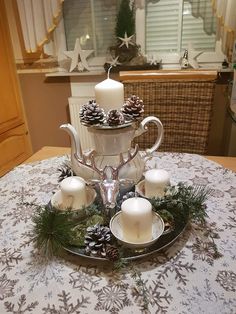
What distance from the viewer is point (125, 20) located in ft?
5.88

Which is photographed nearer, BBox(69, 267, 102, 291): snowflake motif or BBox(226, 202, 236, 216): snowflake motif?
BBox(69, 267, 102, 291): snowflake motif

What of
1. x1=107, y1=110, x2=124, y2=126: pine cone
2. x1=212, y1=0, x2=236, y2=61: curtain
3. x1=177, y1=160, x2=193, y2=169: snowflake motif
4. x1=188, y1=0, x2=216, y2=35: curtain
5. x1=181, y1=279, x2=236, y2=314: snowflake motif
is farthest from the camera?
x1=188, y1=0, x2=216, y2=35: curtain

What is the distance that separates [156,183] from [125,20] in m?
1.48

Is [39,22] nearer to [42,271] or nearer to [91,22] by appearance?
[91,22]

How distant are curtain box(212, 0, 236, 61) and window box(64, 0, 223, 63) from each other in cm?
13

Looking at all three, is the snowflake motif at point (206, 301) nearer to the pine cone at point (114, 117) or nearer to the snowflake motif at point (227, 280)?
the snowflake motif at point (227, 280)

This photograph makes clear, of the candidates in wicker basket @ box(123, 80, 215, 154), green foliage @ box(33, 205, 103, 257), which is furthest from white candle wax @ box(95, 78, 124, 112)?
wicker basket @ box(123, 80, 215, 154)

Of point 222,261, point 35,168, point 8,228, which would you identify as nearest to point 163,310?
point 222,261

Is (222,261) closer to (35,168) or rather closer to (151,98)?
(35,168)

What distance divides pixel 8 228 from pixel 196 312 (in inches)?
19.0

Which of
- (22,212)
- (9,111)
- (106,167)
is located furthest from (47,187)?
(9,111)

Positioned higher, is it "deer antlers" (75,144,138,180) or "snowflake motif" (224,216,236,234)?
"deer antlers" (75,144,138,180)

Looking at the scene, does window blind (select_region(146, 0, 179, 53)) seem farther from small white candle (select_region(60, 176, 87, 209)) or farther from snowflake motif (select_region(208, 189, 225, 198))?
small white candle (select_region(60, 176, 87, 209))

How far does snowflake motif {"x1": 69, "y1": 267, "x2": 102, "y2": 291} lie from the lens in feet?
1.66
